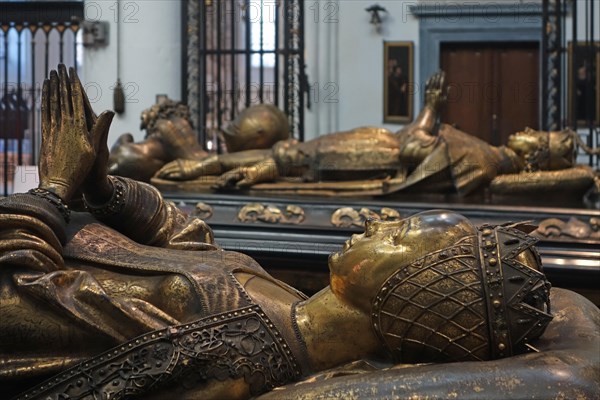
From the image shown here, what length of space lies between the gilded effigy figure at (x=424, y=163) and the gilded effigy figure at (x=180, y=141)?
10.0 inches

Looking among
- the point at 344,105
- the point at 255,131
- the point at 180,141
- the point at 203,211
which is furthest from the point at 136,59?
the point at 203,211

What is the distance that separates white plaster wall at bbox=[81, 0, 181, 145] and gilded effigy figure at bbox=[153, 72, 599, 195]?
278 cm

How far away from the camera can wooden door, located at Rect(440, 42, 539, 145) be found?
34.1ft

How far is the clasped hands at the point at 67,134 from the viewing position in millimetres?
2160

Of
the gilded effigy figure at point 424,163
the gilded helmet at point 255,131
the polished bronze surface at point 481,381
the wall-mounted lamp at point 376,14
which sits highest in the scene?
the wall-mounted lamp at point 376,14

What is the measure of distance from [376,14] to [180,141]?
191 inches

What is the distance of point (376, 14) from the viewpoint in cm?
1012

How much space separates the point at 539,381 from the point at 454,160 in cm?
346

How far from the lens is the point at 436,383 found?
5.81 feet

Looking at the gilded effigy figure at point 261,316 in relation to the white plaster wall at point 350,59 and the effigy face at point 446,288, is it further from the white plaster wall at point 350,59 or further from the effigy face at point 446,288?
the white plaster wall at point 350,59

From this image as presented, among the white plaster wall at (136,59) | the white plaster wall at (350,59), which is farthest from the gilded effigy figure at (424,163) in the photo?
the white plaster wall at (350,59)

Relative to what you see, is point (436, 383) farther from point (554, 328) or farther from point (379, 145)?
point (379, 145)

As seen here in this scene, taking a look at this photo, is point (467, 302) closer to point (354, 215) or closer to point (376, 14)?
Answer: point (354, 215)

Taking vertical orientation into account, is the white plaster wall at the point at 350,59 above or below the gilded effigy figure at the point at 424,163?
above
